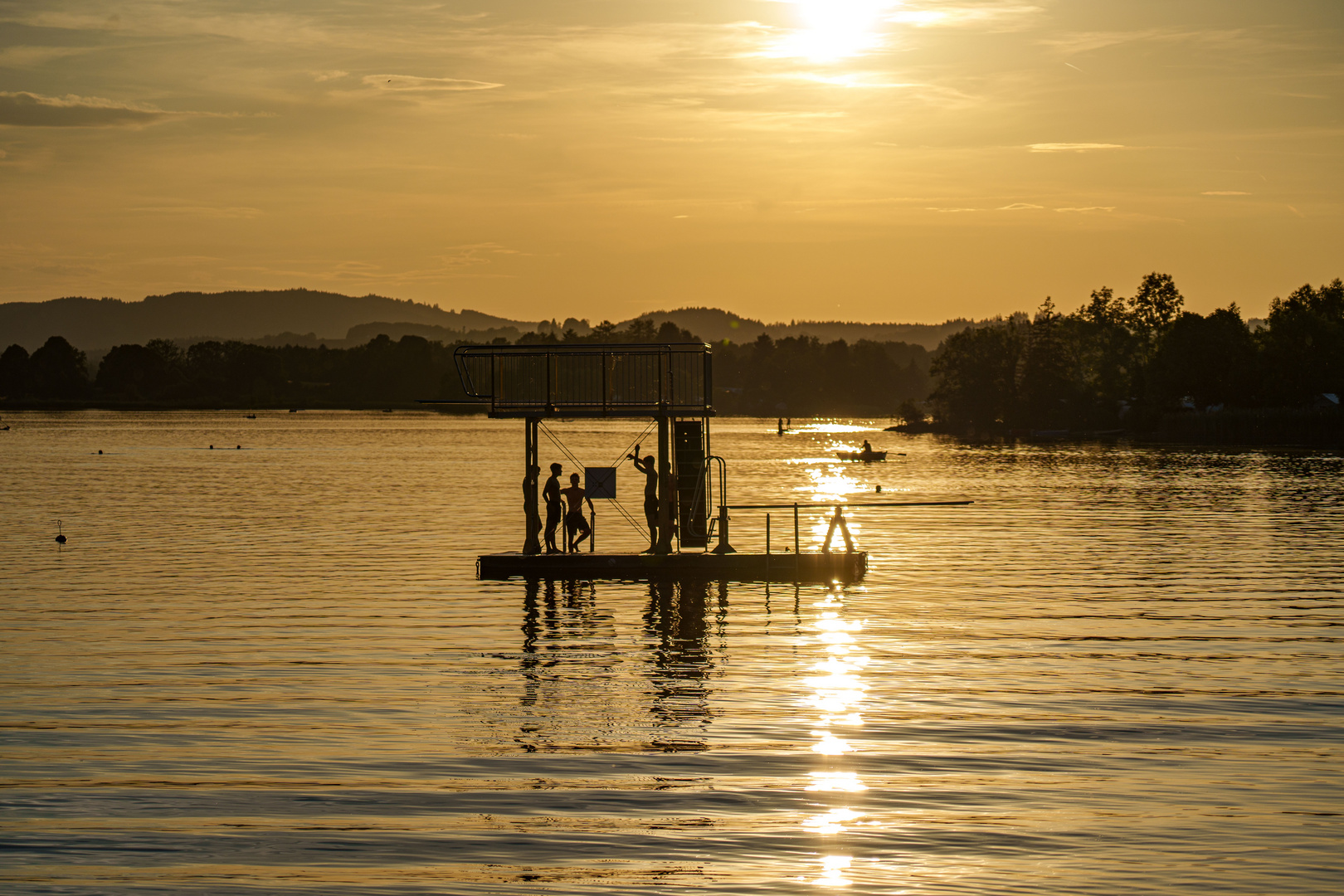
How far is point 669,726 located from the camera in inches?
832

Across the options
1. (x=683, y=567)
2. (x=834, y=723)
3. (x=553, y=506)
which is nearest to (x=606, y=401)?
(x=553, y=506)

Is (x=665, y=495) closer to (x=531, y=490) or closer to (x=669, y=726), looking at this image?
(x=531, y=490)

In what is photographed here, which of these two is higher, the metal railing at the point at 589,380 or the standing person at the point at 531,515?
the metal railing at the point at 589,380

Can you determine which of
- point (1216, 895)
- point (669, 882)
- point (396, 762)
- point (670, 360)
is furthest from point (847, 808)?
point (670, 360)

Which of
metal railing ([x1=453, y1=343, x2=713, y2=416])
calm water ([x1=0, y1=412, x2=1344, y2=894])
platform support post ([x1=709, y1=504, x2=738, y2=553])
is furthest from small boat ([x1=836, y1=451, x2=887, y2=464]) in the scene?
metal railing ([x1=453, y1=343, x2=713, y2=416])

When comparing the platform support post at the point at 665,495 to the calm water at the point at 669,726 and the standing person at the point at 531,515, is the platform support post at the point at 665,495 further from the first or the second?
the standing person at the point at 531,515

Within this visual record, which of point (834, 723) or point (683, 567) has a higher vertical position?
point (683, 567)

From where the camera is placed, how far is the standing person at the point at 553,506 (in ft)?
127

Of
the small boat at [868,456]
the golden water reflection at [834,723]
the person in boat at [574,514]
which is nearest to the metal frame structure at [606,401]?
the person in boat at [574,514]

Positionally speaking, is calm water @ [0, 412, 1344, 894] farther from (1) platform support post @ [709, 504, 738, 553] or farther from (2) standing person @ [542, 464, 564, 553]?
(2) standing person @ [542, 464, 564, 553]

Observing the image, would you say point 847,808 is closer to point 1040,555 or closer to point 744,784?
point 744,784

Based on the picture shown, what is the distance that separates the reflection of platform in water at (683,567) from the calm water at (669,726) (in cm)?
76

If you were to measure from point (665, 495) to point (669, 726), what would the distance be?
17.2 meters

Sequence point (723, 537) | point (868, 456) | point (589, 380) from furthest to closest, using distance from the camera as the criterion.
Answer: point (868, 456) < point (723, 537) < point (589, 380)
